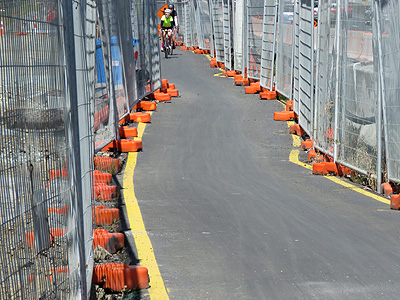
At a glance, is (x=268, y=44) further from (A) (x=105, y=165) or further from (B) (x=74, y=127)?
(B) (x=74, y=127)

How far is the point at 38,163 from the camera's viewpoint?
3158 millimetres

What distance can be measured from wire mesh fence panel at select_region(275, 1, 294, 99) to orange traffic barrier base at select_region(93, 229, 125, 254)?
9154 millimetres

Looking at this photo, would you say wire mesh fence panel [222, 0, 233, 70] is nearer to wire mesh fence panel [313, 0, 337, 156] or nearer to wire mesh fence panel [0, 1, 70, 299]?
wire mesh fence panel [313, 0, 337, 156]

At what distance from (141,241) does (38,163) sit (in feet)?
9.95

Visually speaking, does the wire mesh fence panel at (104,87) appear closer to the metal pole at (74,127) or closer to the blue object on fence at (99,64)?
the blue object on fence at (99,64)

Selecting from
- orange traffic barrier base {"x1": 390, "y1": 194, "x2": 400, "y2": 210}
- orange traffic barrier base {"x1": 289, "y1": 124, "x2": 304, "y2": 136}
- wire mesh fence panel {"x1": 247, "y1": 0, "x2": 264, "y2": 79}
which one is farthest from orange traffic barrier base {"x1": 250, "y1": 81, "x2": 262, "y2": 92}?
orange traffic barrier base {"x1": 390, "y1": 194, "x2": 400, "y2": 210}

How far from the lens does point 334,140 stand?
30.9 ft

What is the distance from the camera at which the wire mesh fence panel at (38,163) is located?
2.75 meters

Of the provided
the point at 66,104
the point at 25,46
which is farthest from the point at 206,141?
the point at 25,46

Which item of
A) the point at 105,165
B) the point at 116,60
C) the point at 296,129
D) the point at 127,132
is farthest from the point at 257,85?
the point at 105,165

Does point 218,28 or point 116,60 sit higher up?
point 218,28

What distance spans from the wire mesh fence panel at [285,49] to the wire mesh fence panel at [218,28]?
774 cm

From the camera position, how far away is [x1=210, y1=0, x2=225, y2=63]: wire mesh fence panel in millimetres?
23259

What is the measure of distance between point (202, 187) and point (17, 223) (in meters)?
5.64
